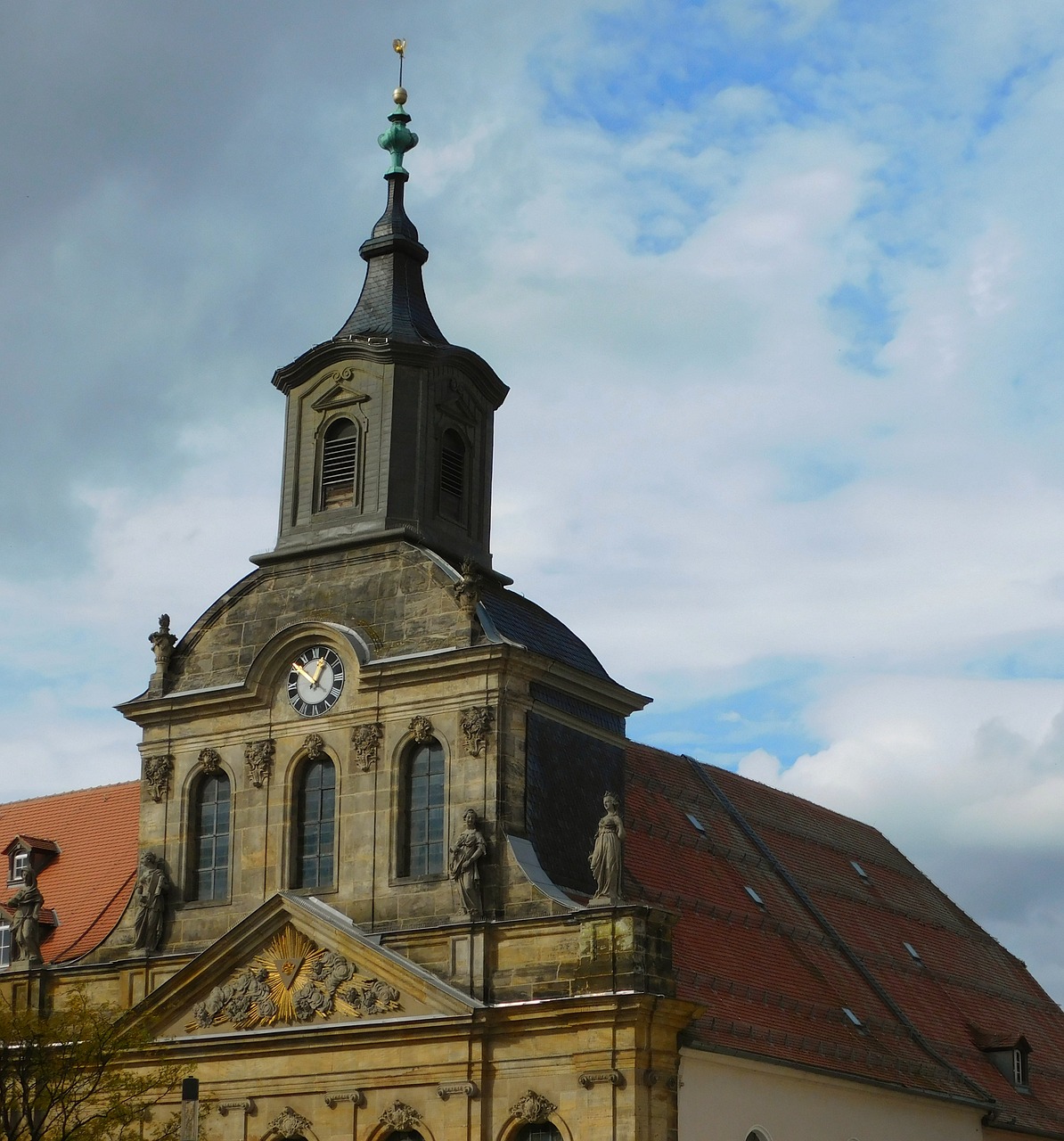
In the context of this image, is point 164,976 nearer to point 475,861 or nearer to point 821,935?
point 475,861

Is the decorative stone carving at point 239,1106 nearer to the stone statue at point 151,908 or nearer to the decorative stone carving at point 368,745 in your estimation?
the stone statue at point 151,908

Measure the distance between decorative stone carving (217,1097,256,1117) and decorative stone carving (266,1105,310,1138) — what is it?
475 millimetres

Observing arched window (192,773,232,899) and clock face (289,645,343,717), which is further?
arched window (192,773,232,899)

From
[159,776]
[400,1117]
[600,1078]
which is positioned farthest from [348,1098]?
[159,776]

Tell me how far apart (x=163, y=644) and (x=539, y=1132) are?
12.9 meters

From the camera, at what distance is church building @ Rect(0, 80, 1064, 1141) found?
123 feet

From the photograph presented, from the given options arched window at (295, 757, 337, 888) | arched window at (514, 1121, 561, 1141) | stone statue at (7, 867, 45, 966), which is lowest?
arched window at (514, 1121, 561, 1141)

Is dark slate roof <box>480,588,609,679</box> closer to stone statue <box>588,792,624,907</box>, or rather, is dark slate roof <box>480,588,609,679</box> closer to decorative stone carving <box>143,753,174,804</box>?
stone statue <box>588,792,624,907</box>

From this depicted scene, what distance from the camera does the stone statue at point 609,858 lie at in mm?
37528

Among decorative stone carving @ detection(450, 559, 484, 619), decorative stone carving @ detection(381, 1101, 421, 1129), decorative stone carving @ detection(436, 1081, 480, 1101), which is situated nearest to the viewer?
decorative stone carving @ detection(436, 1081, 480, 1101)

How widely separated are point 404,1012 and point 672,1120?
5065mm

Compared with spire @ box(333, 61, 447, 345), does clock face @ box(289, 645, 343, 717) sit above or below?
below

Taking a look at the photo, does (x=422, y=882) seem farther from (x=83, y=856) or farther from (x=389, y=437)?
(x=83, y=856)

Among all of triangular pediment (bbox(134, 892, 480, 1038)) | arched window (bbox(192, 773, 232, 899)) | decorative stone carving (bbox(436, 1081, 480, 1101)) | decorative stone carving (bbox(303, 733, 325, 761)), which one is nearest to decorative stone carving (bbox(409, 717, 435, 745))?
decorative stone carving (bbox(303, 733, 325, 761))
